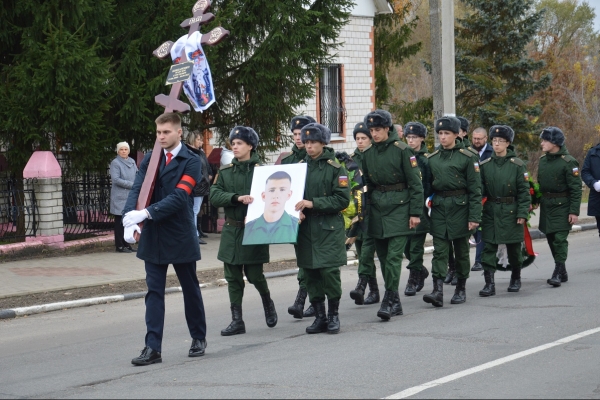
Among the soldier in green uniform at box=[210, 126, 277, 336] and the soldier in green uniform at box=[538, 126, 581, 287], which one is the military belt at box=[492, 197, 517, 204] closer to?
the soldier in green uniform at box=[538, 126, 581, 287]

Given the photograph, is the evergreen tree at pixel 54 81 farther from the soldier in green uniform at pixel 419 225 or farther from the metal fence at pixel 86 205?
the soldier in green uniform at pixel 419 225

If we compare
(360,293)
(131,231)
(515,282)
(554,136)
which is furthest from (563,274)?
(131,231)

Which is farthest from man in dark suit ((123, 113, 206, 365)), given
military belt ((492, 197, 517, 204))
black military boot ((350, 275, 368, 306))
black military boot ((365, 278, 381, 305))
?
military belt ((492, 197, 517, 204))

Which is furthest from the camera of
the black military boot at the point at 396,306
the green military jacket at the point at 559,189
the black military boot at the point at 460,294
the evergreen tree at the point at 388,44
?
the evergreen tree at the point at 388,44

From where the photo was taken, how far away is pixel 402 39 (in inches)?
1185

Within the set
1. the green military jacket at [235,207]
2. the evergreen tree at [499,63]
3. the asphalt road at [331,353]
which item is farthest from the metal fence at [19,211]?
the evergreen tree at [499,63]

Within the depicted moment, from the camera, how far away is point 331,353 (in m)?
7.99

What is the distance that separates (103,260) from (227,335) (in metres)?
6.30

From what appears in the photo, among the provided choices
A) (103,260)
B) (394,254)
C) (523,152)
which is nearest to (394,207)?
(394,254)

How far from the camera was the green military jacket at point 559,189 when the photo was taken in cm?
1205

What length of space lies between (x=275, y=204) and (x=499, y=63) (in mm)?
20504

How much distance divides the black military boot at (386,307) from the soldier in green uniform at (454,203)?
902 mm

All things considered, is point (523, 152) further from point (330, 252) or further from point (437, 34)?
point (330, 252)

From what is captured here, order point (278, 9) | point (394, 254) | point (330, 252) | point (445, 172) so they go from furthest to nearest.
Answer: point (278, 9) → point (445, 172) → point (394, 254) → point (330, 252)
